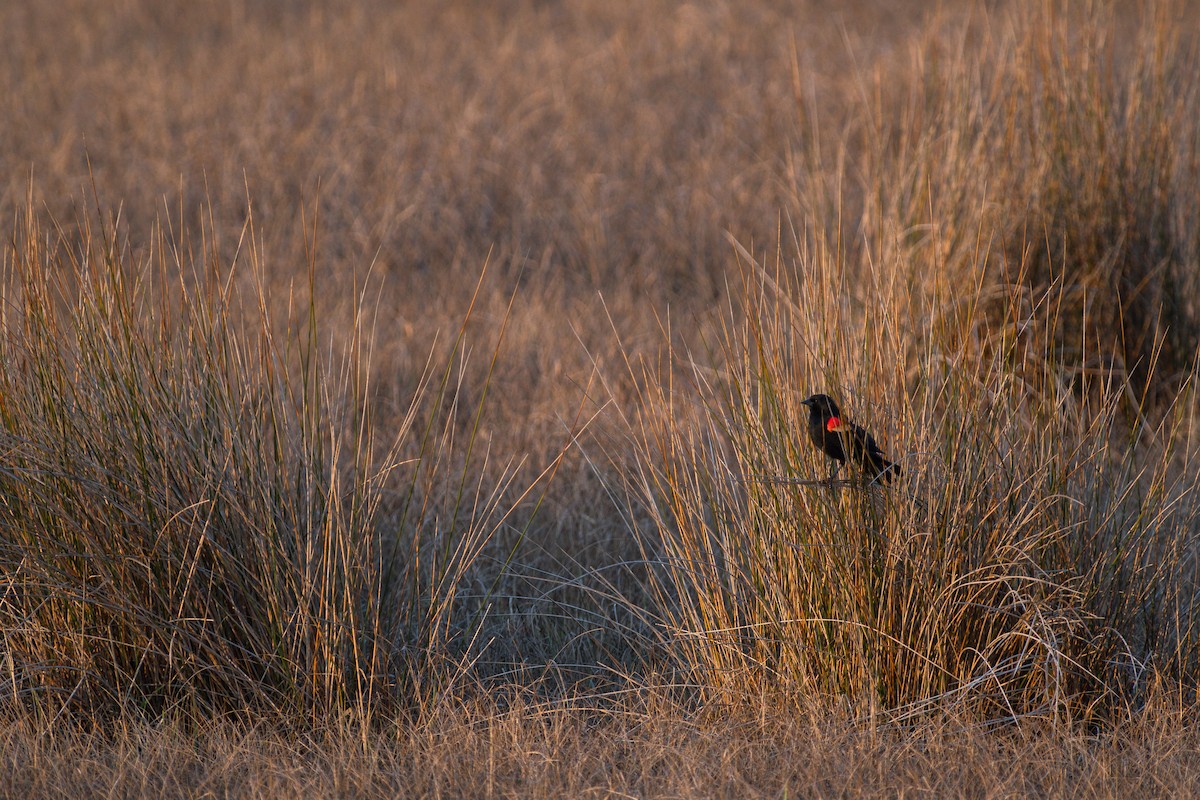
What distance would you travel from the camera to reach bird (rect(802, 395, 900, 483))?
2.15 meters

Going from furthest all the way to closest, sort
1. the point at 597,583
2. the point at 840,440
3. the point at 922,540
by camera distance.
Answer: the point at 597,583 → the point at 922,540 → the point at 840,440

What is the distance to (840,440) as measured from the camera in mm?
2174

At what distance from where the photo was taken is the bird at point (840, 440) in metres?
2.15

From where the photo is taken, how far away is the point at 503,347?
4848mm

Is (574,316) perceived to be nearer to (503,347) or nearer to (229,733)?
(503,347)

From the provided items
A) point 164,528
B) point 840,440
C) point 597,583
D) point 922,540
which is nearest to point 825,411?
point 840,440

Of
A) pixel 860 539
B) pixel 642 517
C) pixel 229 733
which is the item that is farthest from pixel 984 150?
pixel 229 733

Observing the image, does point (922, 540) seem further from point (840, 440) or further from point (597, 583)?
point (597, 583)

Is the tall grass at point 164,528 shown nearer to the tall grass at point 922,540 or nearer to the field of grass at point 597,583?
the field of grass at point 597,583

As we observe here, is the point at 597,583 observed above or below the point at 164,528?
below

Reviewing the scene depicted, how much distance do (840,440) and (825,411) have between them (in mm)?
89

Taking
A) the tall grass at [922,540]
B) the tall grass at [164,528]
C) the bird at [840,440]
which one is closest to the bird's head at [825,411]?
the bird at [840,440]

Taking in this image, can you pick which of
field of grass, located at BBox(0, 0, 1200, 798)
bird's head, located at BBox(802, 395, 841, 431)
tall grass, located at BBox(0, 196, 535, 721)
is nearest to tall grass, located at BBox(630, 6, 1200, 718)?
field of grass, located at BBox(0, 0, 1200, 798)

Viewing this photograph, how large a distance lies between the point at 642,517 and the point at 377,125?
4460 mm
